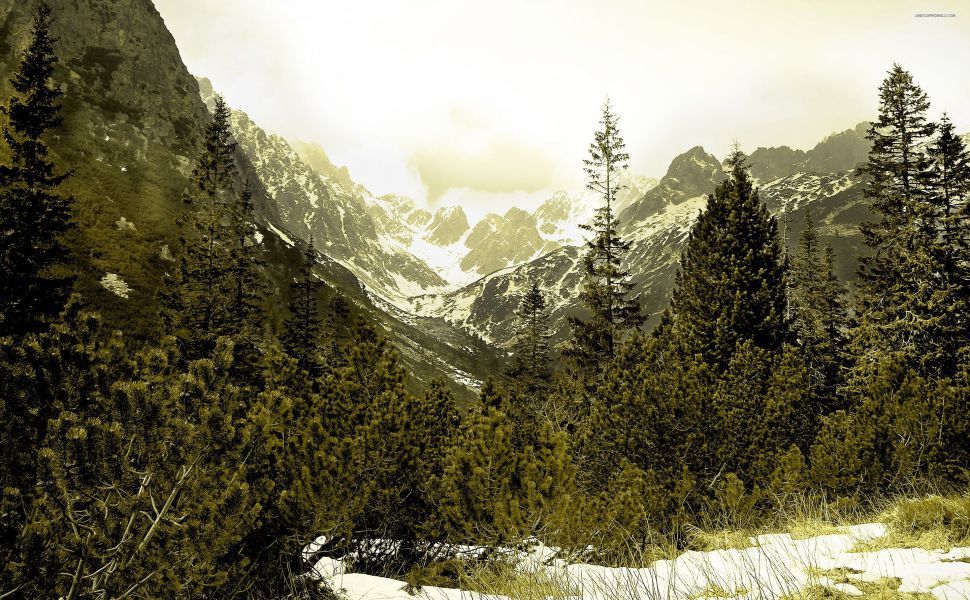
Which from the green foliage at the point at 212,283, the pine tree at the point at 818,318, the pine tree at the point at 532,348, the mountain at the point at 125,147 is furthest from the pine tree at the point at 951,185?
the green foliage at the point at 212,283

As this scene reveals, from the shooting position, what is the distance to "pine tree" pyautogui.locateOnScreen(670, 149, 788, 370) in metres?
16.7

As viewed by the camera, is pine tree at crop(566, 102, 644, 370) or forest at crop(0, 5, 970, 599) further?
pine tree at crop(566, 102, 644, 370)

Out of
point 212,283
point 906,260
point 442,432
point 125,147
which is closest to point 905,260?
point 906,260

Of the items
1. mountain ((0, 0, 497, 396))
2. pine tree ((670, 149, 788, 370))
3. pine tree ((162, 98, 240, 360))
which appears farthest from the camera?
mountain ((0, 0, 497, 396))

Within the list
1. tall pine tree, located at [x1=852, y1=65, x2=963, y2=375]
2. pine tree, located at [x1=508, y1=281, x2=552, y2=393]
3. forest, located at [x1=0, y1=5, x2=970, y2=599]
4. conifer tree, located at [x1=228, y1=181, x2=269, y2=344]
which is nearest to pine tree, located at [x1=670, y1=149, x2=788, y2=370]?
forest, located at [x1=0, y1=5, x2=970, y2=599]

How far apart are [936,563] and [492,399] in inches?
213

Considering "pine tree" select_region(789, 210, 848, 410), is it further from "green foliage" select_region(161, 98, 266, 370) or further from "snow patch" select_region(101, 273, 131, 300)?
"snow patch" select_region(101, 273, 131, 300)

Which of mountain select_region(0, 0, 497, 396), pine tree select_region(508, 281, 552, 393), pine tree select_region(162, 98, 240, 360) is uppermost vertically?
mountain select_region(0, 0, 497, 396)

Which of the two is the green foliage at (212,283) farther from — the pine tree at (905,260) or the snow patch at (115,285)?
the pine tree at (905,260)

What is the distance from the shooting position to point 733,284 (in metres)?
17.2

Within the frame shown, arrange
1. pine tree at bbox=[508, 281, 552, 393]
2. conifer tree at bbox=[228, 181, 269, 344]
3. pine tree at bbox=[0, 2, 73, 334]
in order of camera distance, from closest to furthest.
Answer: pine tree at bbox=[0, 2, 73, 334]
conifer tree at bbox=[228, 181, 269, 344]
pine tree at bbox=[508, 281, 552, 393]

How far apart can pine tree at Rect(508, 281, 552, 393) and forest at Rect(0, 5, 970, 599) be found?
699 inches

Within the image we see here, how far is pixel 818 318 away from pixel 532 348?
21756 mm

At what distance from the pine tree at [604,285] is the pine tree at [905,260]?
363 inches
